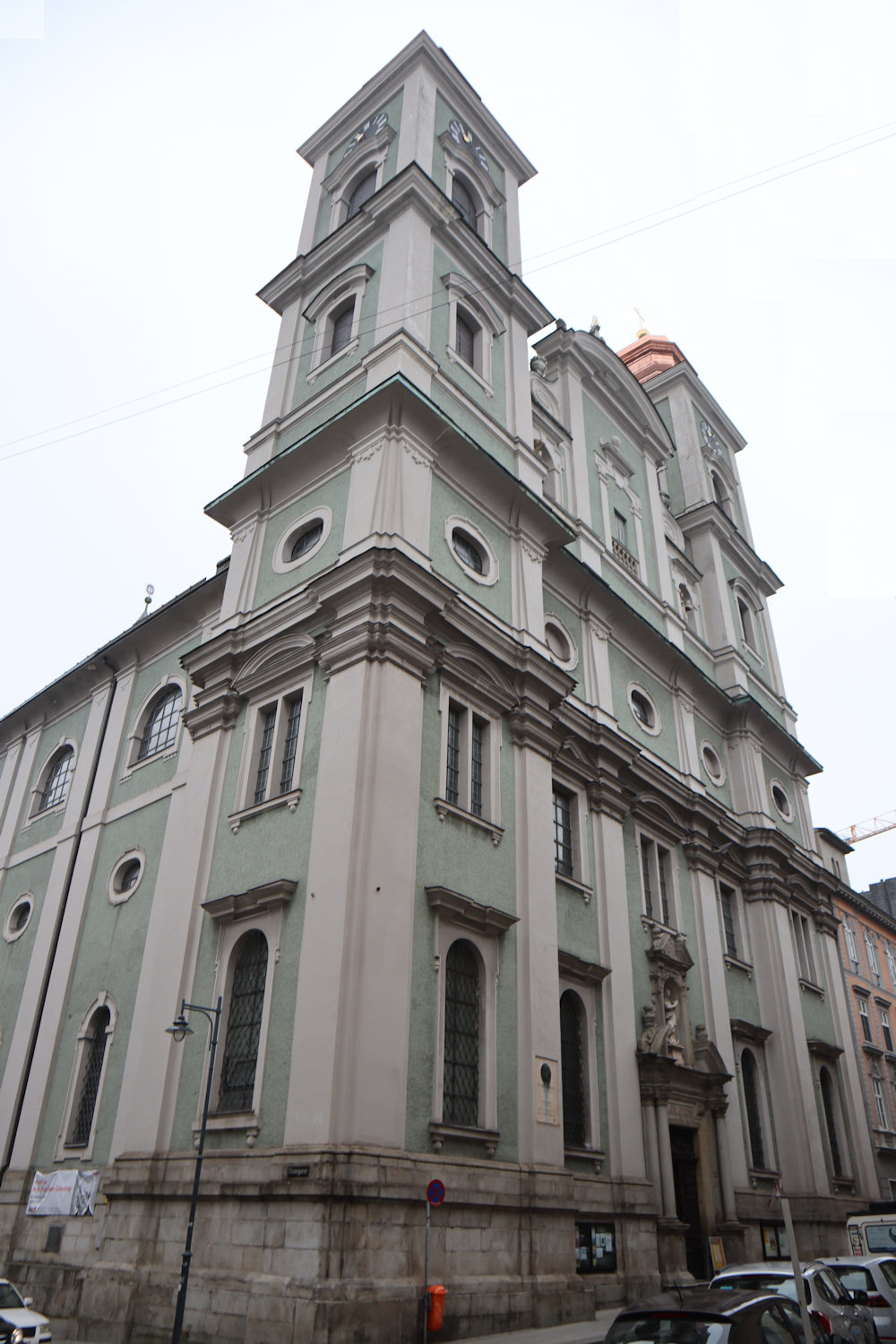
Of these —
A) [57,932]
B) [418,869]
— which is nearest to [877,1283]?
[418,869]

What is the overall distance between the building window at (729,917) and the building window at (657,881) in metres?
3.20

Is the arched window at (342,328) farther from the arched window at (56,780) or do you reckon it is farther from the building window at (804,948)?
the building window at (804,948)

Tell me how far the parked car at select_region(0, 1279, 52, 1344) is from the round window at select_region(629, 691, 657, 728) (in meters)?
19.3

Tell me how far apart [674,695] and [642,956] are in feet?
30.4

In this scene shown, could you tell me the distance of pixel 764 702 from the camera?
1396 inches

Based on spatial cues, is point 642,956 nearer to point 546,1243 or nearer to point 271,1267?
point 546,1243

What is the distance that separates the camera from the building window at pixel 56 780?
28500 mm

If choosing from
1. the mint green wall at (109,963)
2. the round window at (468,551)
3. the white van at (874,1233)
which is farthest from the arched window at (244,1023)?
the white van at (874,1233)

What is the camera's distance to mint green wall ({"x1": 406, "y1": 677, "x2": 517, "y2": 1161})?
15.1m

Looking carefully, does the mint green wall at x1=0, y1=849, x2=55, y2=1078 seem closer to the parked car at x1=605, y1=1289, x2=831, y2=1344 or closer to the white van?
the white van

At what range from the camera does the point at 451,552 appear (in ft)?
68.3

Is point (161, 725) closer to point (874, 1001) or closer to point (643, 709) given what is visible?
point (643, 709)

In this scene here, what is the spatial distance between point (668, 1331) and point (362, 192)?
29.4 metres

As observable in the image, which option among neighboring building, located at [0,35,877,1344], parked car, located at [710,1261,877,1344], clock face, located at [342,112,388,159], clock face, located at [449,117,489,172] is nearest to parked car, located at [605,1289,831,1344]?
parked car, located at [710,1261,877,1344]
